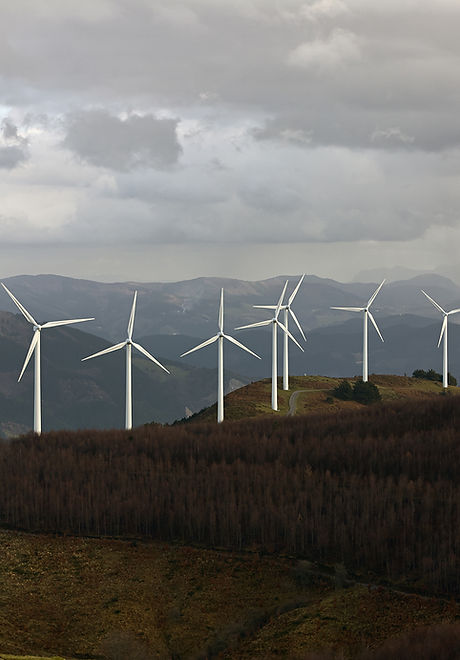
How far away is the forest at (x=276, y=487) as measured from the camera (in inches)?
4589

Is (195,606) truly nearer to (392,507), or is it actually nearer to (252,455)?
(392,507)

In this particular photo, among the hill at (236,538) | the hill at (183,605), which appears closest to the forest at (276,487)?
the hill at (236,538)

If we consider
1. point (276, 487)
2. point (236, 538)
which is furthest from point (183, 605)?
point (276, 487)

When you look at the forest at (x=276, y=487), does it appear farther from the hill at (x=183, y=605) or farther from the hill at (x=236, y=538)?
the hill at (x=183, y=605)

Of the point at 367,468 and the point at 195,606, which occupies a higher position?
the point at 367,468

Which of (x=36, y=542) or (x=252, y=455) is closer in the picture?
(x=36, y=542)

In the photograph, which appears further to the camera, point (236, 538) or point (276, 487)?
point (276, 487)

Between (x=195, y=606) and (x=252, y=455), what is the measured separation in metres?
64.8

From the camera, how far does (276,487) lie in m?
145

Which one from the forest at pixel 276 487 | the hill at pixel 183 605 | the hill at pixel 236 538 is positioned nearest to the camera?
the hill at pixel 183 605

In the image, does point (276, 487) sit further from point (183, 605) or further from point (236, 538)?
point (183, 605)

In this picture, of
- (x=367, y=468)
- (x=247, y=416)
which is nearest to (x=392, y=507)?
(x=367, y=468)

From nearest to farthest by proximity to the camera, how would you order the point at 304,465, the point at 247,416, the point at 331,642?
the point at 331,642, the point at 304,465, the point at 247,416

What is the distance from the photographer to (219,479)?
14938 cm
